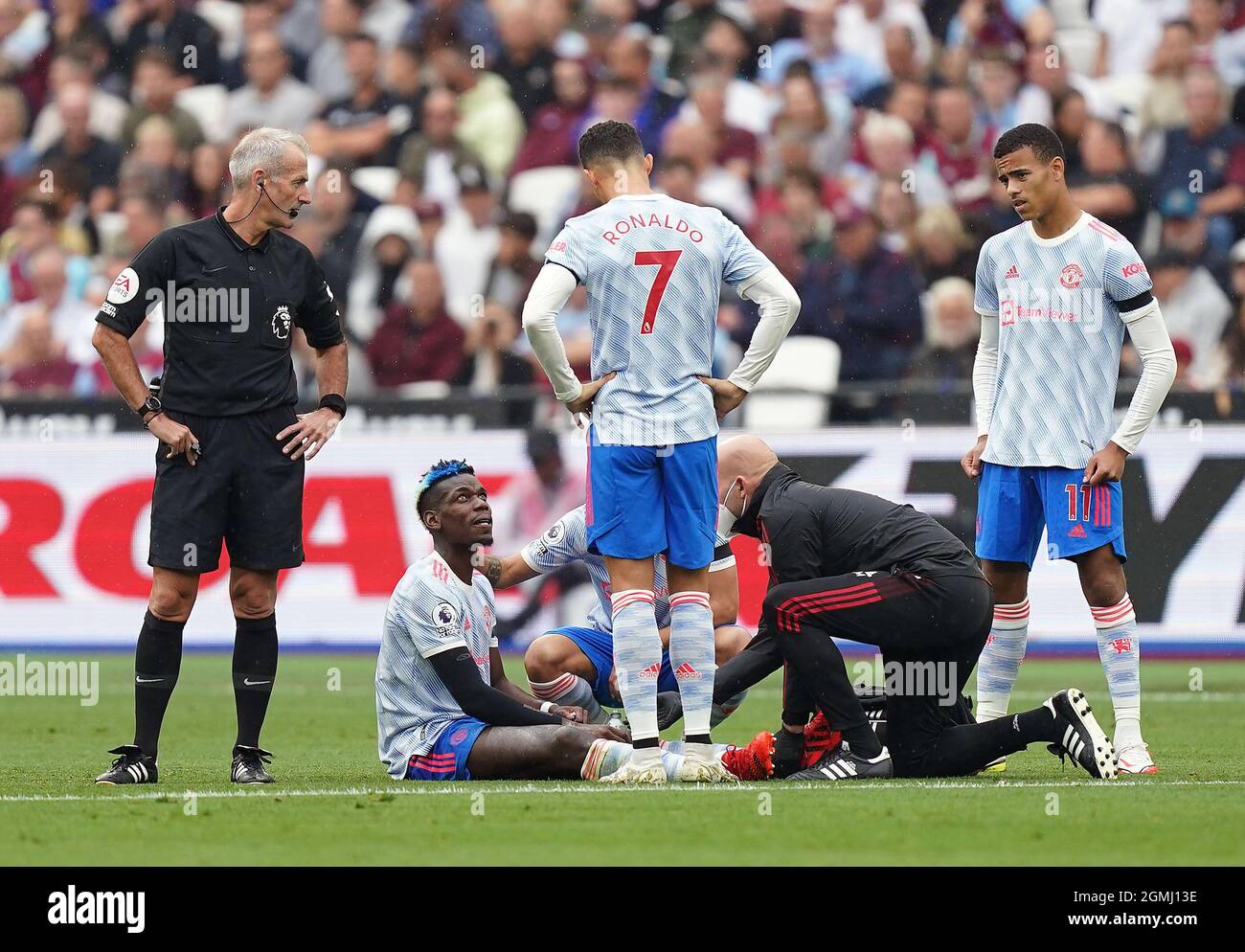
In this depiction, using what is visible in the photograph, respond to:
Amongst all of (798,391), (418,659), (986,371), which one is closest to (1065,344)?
(986,371)

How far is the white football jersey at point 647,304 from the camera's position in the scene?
291 inches

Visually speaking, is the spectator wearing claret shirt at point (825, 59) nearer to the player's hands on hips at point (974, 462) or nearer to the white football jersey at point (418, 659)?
the player's hands on hips at point (974, 462)

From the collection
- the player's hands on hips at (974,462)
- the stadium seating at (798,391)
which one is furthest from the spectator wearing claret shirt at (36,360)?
the player's hands on hips at (974,462)

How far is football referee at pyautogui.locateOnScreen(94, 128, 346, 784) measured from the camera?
7.60m

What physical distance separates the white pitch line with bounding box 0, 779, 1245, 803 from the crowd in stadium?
741cm

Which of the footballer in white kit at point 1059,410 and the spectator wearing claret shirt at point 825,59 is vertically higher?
the spectator wearing claret shirt at point 825,59

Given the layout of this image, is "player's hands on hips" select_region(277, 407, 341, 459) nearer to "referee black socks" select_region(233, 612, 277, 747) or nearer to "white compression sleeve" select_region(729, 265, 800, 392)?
"referee black socks" select_region(233, 612, 277, 747)

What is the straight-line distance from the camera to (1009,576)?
8094mm

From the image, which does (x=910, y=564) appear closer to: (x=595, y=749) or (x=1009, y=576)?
(x=1009, y=576)

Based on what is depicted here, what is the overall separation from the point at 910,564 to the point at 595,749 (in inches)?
54.0

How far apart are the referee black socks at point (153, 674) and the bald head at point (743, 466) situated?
219 centimetres

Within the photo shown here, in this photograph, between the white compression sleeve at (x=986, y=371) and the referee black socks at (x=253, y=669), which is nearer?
the referee black socks at (x=253, y=669)

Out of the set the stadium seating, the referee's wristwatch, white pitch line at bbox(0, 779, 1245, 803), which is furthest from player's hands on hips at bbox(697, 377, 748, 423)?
the stadium seating

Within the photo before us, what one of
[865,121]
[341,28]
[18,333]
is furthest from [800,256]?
[18,333]
